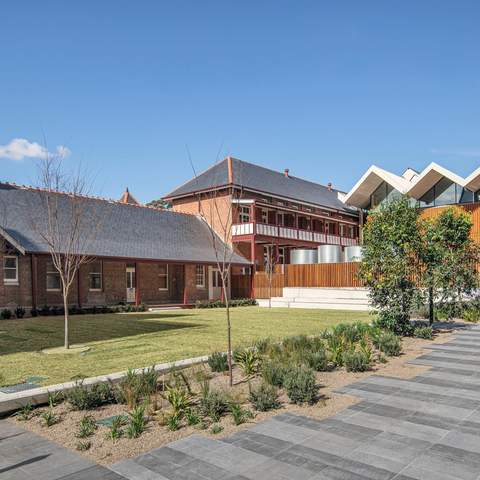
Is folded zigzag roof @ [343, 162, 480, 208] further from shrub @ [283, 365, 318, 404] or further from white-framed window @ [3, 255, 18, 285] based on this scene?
white-framed window @ [3, 255, 18, 285]

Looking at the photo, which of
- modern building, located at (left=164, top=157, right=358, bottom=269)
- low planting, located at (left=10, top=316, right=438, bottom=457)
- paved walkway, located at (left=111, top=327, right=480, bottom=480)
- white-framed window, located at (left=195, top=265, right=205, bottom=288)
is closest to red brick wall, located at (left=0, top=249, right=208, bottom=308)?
white-framed window, located at (left=195, top=265, right=205, bottom=288)

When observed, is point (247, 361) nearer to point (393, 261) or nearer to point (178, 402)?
point (178, 402)

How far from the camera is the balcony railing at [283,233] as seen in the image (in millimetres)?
31844

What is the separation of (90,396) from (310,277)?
78.9ft

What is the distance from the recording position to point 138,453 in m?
4.44

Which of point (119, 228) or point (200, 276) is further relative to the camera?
point (200, 276)

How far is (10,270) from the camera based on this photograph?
66.9 ft

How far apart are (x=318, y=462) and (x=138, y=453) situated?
1769 millimetres

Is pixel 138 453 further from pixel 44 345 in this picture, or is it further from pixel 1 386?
pixel 44 345

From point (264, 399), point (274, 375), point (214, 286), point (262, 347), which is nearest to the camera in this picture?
point (264, 399)

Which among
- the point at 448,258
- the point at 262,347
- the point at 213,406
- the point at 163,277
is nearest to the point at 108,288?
the point at 163,277

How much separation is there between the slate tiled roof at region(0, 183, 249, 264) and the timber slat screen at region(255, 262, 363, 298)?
225cm

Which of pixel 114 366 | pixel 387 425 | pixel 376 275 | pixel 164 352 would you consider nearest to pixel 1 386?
pixel 114 366

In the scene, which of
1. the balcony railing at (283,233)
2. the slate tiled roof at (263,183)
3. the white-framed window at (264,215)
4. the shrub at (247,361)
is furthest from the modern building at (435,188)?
the shrub at (247,361)
